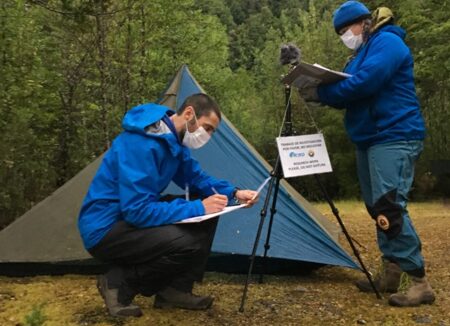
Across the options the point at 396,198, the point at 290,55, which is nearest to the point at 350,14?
the point at 290,55

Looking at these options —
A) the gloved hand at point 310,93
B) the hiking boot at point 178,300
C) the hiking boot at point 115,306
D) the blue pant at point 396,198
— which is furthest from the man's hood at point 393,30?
the hiking boot at point 115,306

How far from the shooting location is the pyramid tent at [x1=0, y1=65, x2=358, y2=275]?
3996 mm

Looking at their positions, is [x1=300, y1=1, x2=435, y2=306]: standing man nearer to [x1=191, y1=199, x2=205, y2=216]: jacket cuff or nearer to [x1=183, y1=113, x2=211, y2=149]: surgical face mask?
[x1=183, y1=113, x2=211, y2=149]: surgical face mask

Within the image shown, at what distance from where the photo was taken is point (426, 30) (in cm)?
1384

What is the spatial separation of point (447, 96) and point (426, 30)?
877 centimetres

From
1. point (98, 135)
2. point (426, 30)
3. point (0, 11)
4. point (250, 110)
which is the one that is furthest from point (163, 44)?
point (250, 110)

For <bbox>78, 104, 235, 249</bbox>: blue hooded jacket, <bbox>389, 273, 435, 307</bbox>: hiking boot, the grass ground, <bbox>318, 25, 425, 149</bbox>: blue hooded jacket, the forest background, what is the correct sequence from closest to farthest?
<bbox>78, 104, 235, 249</bbox>: blue hooded jacket → the grass ground → <bbox>318, 25, 425, 149</bbox>: blue hooded jacket → <bbox>389, 273, 435, 307</bbox>: hiking boot → the forest background

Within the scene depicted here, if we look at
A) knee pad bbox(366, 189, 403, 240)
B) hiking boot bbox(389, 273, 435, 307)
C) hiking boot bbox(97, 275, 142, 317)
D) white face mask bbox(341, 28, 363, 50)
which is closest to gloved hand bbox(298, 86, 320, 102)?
white face mask bbox(341, 28, 363, 50)

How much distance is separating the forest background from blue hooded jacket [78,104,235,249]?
1.43 meters

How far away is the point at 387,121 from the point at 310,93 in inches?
21.8

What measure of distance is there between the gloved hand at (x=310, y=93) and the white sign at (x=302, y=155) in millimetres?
271

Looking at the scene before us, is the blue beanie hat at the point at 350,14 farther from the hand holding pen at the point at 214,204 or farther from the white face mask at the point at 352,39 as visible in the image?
the hand holding pen at the point at 214,204

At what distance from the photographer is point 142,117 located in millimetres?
3002

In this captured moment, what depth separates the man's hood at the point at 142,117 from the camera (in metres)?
2.94
